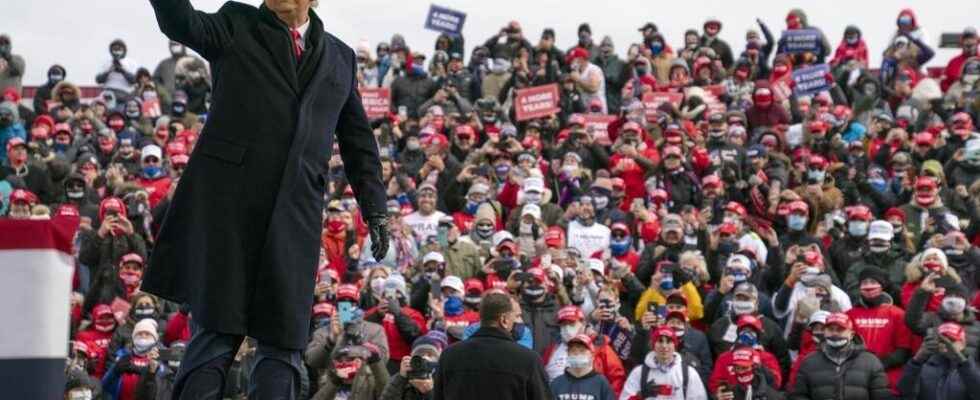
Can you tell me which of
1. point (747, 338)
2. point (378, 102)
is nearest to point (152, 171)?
point (378, 102)

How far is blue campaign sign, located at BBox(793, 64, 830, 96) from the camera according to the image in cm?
2662

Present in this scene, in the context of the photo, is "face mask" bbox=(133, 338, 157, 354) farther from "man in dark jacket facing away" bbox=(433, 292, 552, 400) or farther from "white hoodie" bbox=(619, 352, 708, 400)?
"man in dark jacket facing away" bbox=(433, 292, 552, 400)

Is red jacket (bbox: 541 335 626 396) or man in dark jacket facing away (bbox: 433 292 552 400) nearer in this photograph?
man in dark jacket facing away (bbox: 433 292 552 400)

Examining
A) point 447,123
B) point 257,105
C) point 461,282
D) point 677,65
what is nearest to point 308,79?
point 257,105

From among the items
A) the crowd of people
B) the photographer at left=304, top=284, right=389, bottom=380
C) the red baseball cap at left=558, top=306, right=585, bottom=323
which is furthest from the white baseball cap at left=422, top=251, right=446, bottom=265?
the red baseball cap at left=558, top=306, right=585, bottom=323

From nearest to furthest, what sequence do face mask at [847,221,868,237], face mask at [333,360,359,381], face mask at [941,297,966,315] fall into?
face mask at [333,360,359,381], face mask at [941,297,966,315], face mask at [847,221,868,237]

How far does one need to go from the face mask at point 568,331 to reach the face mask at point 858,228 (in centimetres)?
424

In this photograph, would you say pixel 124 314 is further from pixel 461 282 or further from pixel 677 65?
pixel 677 65

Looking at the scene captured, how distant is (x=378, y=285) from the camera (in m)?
17.8

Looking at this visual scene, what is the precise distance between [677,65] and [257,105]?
22.8 m

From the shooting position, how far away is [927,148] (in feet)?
74.9

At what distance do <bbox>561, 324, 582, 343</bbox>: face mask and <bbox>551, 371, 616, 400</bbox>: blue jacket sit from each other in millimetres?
794

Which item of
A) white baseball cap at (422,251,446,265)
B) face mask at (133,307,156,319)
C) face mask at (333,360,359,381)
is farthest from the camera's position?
white baseball cap at (422,251,446,265)

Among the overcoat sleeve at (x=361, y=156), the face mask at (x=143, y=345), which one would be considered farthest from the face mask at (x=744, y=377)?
the overcoat sleeve at (x=361, y=156)
